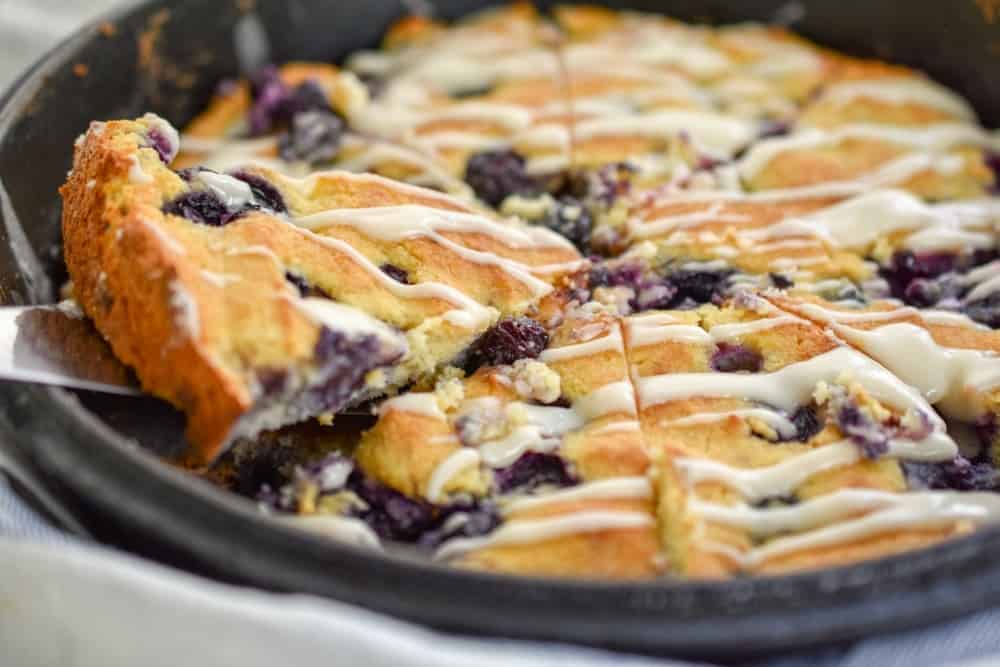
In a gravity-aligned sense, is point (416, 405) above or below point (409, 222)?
below

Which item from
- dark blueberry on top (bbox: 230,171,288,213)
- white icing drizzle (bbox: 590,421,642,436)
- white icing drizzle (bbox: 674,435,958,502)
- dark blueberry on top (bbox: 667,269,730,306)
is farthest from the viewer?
dark blueberry on top (bbox: 667,269,730,306)

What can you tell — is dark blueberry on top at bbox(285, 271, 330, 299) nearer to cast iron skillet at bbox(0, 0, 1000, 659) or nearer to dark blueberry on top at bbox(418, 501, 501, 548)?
cast iron skillet at bbox(0, 0, 1000, 659)

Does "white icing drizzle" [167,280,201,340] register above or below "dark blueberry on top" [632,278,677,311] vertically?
above

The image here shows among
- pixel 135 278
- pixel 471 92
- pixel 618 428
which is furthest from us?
pixel 471 92

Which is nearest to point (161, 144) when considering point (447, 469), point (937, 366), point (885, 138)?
A: point (447, 469)

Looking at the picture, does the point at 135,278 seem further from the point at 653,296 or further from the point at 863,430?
the point at 863,430

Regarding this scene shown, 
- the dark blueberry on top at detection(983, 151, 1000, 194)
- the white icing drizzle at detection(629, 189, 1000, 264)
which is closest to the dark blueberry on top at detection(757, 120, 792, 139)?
the white icing drizzle at detection(629, 189, 1000, 264)

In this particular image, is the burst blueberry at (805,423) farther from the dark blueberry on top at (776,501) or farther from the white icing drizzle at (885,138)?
the white icing drizzle at (885,138)

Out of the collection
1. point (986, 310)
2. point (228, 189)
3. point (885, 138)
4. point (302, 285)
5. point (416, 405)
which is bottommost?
point (986, 310)
